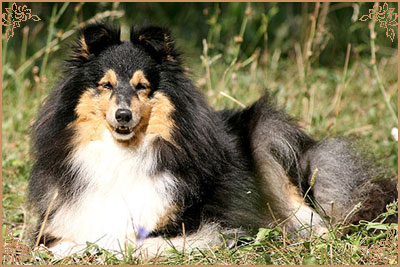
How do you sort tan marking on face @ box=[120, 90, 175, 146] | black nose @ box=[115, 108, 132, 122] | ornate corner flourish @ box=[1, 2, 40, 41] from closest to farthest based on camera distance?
black nose @ box=[115, 108, 132, 122], tan marking on face @ box=[120, 90, 175, 146], ornate corner flourish @ box=[1, 2, 40, 41]

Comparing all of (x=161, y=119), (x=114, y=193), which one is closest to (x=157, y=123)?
(x=161, y=119)

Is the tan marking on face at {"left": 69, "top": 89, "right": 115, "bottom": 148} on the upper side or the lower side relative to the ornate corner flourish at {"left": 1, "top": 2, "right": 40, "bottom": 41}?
lower

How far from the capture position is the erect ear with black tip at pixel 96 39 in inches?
157

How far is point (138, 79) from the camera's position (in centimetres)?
388

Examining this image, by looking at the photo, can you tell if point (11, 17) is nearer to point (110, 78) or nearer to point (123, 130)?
point (110, 78)

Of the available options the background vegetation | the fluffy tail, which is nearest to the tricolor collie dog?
the background vegetation

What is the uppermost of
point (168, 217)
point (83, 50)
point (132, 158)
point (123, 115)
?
point (83, 50)

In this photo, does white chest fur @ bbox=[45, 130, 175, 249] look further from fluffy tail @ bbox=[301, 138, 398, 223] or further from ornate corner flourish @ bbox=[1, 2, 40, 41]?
ornate corner flourish @ bbox=[1, 2, 40, 41]

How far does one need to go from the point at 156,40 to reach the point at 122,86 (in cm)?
45

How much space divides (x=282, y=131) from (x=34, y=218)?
2.06 m

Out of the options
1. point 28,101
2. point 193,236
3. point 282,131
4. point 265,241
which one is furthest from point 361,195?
point 28,101

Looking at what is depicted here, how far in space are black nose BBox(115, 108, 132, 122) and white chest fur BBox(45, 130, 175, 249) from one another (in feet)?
0.72

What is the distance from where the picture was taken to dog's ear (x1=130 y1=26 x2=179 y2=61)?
403 centimetres

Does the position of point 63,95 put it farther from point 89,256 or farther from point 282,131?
point 282,131
